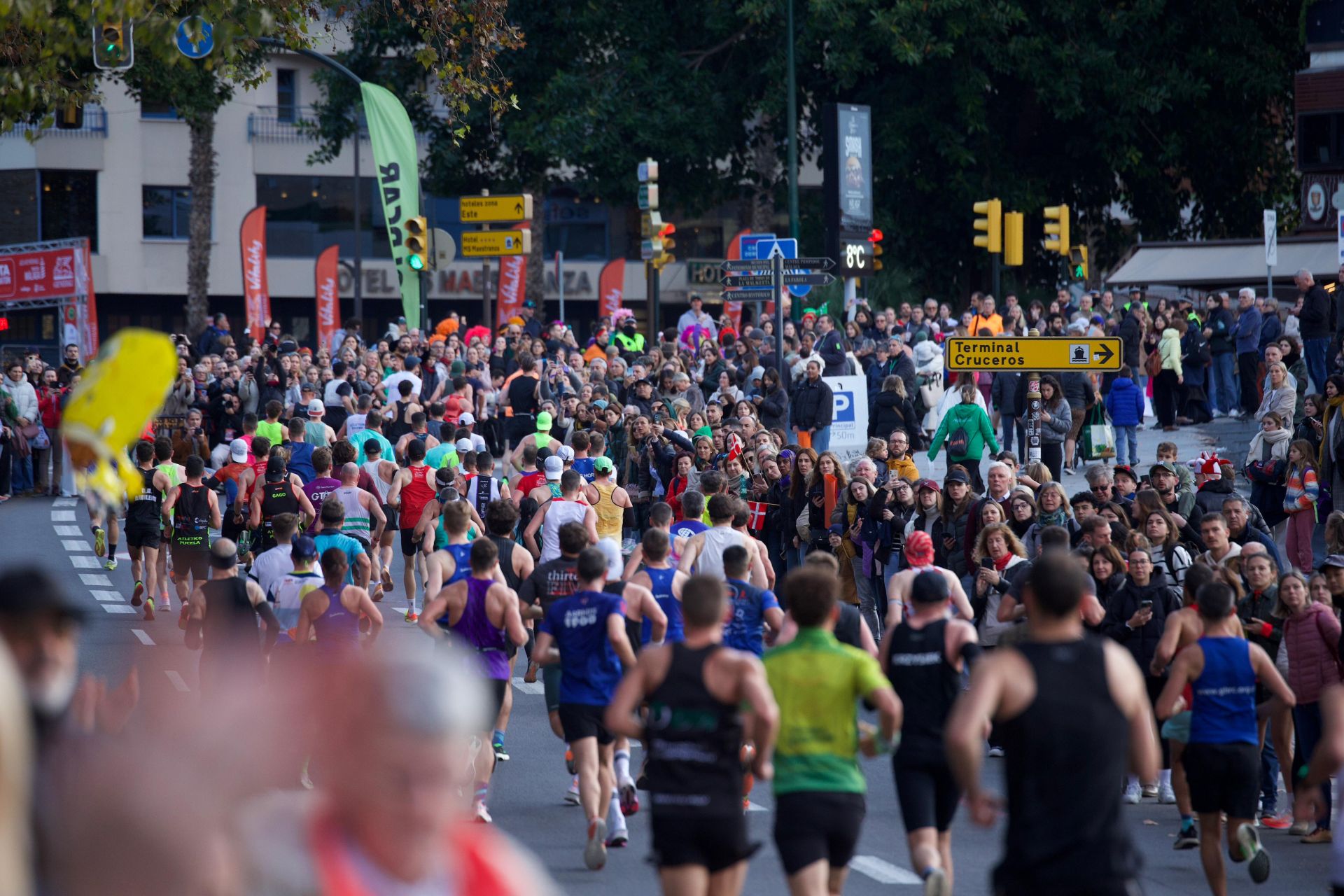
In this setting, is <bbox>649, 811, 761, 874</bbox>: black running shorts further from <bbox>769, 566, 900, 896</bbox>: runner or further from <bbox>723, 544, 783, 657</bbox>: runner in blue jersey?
<bbox>723, 544, 783, 657</bbox>: runner in blue jersey

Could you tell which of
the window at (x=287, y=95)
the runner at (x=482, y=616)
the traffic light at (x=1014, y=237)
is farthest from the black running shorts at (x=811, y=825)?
the window at (x=287, y=95)

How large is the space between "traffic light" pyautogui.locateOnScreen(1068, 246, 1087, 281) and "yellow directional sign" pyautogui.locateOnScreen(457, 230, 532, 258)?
12936 millimetres

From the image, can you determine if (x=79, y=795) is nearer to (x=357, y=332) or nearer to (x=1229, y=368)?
(x=1229, y=368)

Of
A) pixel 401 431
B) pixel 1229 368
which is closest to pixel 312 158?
pixel 401 431

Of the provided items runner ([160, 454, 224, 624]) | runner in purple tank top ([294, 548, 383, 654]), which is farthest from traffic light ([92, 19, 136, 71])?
runner in purple tank top ([294, 548, 383, 654])

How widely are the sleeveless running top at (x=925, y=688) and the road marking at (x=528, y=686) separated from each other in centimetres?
695

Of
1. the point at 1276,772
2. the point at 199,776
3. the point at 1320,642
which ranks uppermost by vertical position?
the point at 199,776

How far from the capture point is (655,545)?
1019 cm

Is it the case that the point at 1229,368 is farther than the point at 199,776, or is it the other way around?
the point at 1229,368

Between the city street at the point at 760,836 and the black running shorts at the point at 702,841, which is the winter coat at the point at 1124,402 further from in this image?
the black running shorts at the point at 702,841

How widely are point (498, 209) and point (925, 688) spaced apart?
21231 millimetres

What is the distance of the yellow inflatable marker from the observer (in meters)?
4.68

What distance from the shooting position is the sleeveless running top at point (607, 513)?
51.0ft

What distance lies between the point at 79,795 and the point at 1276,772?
969 cm
